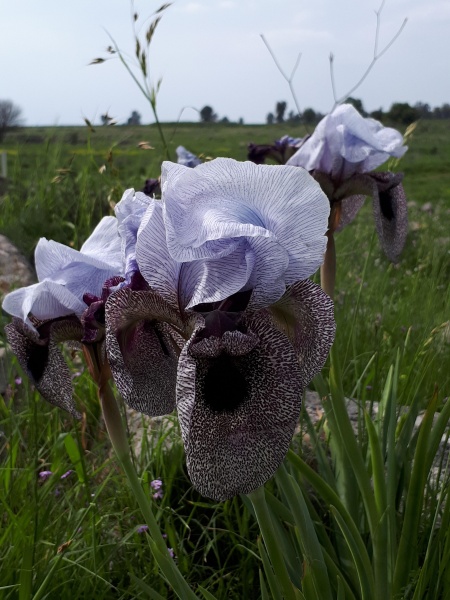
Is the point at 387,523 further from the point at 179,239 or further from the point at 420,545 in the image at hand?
the point at 179,239

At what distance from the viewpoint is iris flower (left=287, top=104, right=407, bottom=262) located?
1.87 m

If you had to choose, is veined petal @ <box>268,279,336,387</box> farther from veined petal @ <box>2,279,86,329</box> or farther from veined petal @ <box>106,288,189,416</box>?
veined petal @ <box>2,279,86,329</box>

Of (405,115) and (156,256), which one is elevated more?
(405,115)

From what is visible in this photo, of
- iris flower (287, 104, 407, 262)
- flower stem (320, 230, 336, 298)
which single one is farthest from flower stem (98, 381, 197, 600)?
iris flower (287, 104, 407, 262)

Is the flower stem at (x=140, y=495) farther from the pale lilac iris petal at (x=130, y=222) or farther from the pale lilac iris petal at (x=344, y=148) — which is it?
the pale lilac iris petal at (x=344, y=148)

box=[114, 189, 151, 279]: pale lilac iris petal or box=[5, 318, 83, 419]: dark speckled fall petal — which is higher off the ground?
box=[114, 189, 151, 279]: pale lilac iris petal

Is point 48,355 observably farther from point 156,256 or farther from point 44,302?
point 156,256

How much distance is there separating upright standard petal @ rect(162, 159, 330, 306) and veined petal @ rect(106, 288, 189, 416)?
0.33 ft

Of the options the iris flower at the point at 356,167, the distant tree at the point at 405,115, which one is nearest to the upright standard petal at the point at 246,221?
the iris flower at the point at 356,167

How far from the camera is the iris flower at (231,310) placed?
81cm

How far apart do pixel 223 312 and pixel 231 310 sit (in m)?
0.02

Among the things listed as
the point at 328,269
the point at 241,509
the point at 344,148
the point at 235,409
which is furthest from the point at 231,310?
the point at 241,509

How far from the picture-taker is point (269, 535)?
1.00 m

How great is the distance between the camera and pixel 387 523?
142cm
